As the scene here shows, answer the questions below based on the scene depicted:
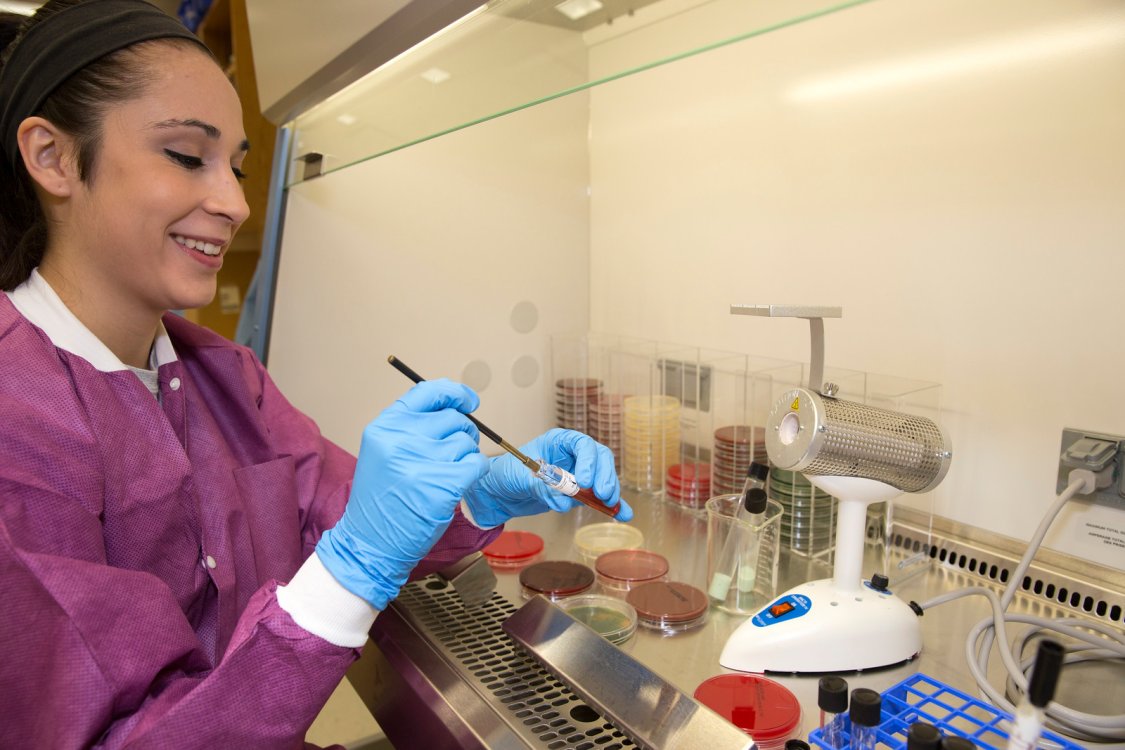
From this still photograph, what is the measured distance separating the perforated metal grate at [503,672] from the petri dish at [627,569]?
0.57 feet

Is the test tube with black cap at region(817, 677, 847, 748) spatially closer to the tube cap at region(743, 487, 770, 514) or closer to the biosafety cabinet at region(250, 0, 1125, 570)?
the tube cap at region(743, 487, 770, 514)

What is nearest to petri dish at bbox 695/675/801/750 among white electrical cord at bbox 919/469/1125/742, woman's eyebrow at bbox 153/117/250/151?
white electrical cord at bbox 919/469/1125/742

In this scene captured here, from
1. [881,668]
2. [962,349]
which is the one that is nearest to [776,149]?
[962,349]

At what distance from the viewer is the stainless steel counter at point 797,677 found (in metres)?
0.94

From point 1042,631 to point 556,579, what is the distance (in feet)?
2.39

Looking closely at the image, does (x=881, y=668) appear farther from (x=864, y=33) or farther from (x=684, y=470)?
(x=864, y=33)

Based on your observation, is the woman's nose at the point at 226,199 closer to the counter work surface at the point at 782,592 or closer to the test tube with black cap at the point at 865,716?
the counter work surface at the point at 782,592

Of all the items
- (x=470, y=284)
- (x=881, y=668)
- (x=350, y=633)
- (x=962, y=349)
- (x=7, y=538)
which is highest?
(x=470, y=284)

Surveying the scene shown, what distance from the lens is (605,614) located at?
1.13 m

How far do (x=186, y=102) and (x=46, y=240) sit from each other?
277 mm

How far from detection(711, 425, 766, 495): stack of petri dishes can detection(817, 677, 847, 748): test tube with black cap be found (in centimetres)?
71

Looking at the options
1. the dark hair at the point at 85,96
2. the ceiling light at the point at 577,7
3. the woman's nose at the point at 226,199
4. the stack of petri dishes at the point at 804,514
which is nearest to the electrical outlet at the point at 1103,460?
the stack of petri dishes at the point at 804,514

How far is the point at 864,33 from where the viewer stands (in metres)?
1.32

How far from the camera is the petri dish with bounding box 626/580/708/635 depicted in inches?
43.6
